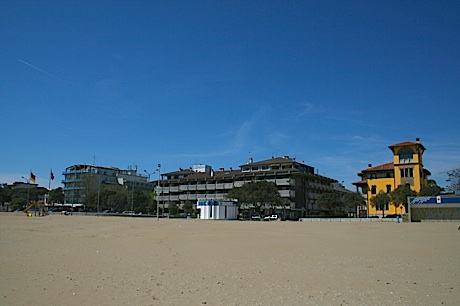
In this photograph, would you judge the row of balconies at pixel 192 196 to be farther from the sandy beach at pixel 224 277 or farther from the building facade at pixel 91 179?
the sandy beach at pixel 224 277

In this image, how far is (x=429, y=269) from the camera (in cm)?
1627

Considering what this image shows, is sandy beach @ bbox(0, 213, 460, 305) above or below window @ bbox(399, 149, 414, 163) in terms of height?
below

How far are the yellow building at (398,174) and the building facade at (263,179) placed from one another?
1430 centimetres

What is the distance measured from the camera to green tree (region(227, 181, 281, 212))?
9019 centimetres

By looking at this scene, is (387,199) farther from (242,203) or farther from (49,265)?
(49,265)

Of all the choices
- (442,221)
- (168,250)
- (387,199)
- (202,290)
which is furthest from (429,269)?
(387,199)

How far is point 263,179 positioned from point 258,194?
64.6 ft

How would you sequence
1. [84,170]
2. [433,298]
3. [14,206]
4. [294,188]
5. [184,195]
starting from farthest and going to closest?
[84,170] → [14,206] → [184,195] → [294,188] → [433,298]

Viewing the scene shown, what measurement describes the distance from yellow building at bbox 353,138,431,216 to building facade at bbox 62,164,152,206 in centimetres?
7197

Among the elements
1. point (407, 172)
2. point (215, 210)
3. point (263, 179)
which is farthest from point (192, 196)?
point (407, 172)

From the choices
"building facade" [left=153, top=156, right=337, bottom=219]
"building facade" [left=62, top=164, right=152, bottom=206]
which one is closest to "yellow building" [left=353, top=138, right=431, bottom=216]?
"building facade" [left=153, top=156, right=337, bottom=219]

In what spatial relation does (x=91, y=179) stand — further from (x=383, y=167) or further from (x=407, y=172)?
(x=407, y=172)

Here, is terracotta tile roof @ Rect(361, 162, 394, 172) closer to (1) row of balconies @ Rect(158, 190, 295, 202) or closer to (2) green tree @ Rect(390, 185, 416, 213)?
(2) green tree @ Rect(390, 185, 416, 213)

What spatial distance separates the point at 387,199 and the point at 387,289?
3213 inches
